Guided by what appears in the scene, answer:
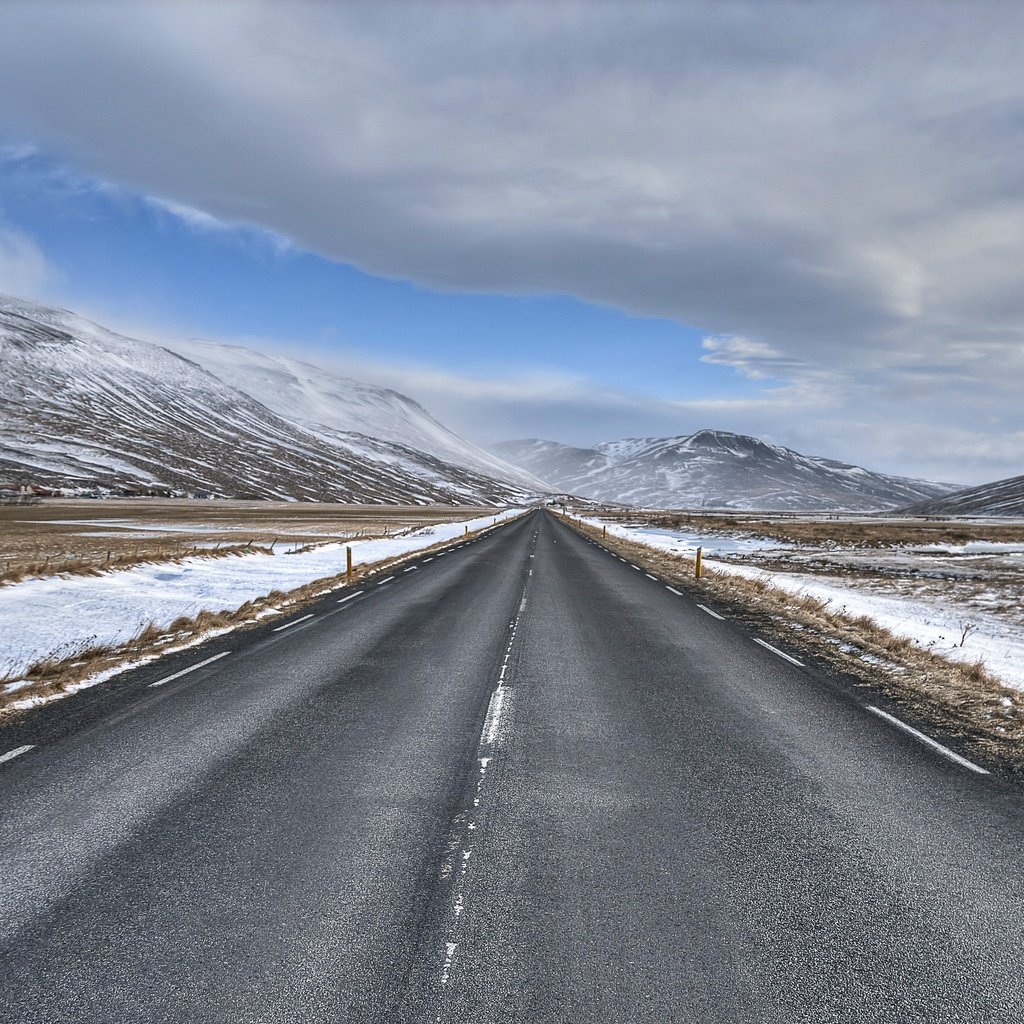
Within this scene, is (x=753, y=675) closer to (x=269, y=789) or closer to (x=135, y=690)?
(x=269, y=789)

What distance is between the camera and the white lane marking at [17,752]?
6094 mm

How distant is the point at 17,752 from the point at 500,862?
5.03m

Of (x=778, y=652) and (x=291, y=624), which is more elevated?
(x=778, y=652)

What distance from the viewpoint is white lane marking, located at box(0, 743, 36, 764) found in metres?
6.09

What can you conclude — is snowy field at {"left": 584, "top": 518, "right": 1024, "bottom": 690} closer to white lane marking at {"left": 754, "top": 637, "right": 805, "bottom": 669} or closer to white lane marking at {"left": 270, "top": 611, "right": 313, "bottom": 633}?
white lane marking at {"left": 754, "top": 637, "right": 805, "bottom": 669}

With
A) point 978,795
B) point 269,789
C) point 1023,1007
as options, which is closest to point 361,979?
point 269,789

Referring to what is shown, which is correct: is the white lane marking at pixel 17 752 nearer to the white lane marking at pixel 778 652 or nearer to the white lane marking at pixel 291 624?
the white lane marking at pixel 291 624

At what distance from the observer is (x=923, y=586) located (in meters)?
24.4

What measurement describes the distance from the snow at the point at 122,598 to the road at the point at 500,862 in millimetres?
4458

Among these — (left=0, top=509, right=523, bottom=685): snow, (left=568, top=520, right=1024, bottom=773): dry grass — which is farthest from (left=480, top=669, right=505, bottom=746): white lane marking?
(left=0, top=509, right=523, bottom=685): snow

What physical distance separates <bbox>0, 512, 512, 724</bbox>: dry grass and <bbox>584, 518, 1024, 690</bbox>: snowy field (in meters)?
13.2

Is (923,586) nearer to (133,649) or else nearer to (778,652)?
(778,652)

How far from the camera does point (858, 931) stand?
3711 millimetres

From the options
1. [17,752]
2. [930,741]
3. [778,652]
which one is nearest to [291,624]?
[17,752]
